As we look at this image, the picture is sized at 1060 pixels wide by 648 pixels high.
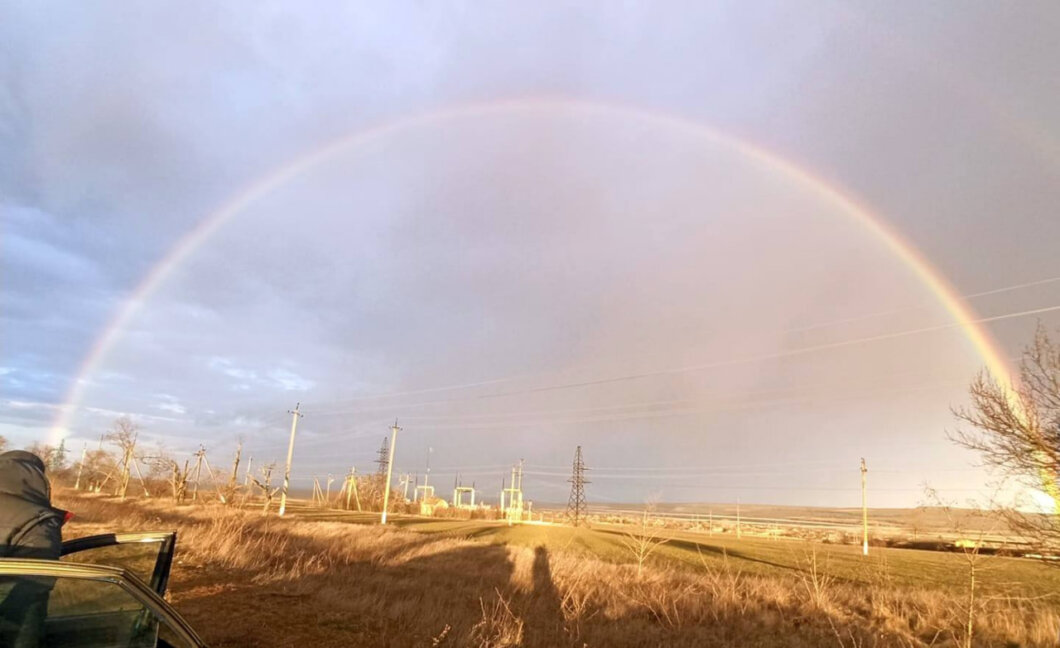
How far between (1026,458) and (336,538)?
84.5 feet

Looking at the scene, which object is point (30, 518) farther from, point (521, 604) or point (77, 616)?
point (521, 604)

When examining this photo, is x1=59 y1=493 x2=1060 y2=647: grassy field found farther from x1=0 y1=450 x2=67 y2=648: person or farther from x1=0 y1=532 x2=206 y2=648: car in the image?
x1=0 y1=532 x2=206 y2=648: car

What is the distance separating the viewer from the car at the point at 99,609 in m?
3.15

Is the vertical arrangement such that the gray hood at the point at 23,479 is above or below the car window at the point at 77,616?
above

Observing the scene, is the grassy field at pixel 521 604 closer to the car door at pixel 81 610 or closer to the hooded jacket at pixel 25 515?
the hooded jacket at pixel 25 515

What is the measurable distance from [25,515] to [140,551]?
3.03ft

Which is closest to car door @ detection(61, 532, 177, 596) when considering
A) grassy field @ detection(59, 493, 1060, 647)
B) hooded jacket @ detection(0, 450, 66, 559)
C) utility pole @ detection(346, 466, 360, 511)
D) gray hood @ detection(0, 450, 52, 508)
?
hooded jacket @ detection(0, 450, 66, 559)

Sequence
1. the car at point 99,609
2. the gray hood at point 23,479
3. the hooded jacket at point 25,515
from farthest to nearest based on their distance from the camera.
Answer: the gray hood at point 23,479
the hooded jacket at point 25,515
the car at point 99,609

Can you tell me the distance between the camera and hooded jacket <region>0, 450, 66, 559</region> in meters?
4.42

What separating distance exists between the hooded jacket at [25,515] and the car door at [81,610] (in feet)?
3.49

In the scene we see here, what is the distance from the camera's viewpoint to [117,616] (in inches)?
147

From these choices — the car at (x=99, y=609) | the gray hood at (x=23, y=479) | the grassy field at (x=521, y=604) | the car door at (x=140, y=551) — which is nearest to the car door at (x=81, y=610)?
the car at (x=99, y=609)

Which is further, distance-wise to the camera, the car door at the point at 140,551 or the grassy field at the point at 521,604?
the grassy field at the point at 521,604

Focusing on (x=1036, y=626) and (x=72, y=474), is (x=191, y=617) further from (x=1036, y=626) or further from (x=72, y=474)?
(x=72, y=474)
